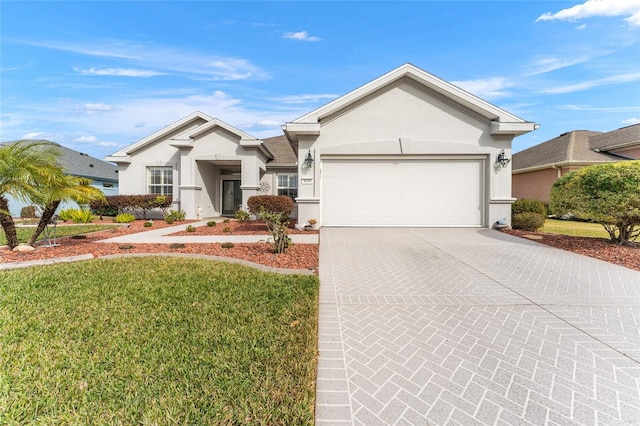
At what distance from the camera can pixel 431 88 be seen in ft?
35.0

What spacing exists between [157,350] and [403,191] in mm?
10044

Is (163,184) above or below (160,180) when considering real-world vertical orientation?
below

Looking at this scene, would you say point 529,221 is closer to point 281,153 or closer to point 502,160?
point 502,160

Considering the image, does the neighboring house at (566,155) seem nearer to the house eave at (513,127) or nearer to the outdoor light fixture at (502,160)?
the house eave at (513,127)

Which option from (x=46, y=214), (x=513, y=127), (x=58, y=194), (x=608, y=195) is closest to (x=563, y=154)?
(x=513, y=127)

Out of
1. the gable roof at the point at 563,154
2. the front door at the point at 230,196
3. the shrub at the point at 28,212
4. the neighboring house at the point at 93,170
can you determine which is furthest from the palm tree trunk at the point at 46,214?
the gable roof at the point at 563,154

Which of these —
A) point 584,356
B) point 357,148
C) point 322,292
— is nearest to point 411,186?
point 357,148

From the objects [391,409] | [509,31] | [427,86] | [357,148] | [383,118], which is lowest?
[391,409]

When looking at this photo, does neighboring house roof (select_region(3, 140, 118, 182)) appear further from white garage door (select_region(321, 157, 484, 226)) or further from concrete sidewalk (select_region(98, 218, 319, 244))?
white garage door (select_region(321, 157, 484, 226))

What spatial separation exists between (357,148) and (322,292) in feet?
25.1

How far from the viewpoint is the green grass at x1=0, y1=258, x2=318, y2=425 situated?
2.07 meters

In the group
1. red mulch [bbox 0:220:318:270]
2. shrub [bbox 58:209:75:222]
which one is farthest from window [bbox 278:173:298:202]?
shrub [bbox 58:209:75:222]

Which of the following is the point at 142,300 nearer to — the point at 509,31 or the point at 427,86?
the point at 427,86

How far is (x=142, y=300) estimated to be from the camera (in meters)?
4.00
